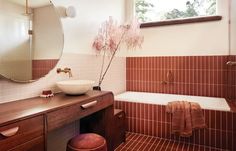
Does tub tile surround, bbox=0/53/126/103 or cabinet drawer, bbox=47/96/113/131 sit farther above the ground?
tub tile surround, bbox=0/53/126/103

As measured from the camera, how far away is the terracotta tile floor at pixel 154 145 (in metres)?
2.46

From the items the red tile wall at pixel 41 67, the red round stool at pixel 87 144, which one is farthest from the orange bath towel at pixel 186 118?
the red tile wall at pixel 41 67

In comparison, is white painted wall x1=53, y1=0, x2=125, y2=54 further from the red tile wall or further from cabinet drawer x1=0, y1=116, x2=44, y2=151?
cabinet drawer x1=0, y1=116, x2=44, y2=151

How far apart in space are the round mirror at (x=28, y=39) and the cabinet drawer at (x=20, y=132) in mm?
558

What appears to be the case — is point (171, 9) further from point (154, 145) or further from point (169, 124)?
point (154, 145)

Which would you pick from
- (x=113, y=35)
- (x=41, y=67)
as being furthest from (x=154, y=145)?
(x=41, y=67)

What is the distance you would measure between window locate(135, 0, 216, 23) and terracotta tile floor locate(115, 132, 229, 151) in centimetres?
208

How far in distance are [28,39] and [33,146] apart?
94cm

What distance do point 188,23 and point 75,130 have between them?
247 cm

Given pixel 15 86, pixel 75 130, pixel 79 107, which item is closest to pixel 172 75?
pixel 75 130

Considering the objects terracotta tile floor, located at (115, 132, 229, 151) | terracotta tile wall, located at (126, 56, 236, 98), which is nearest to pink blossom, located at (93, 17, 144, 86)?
terracotta tile floor, located at (115, 132, 229, 151)

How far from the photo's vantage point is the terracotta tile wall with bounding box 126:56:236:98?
10.3 feet

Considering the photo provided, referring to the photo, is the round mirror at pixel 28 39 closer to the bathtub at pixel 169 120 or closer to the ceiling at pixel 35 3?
the ceiling at pixel 35 3

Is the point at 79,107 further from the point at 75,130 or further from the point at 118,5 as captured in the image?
the point at 118,5
